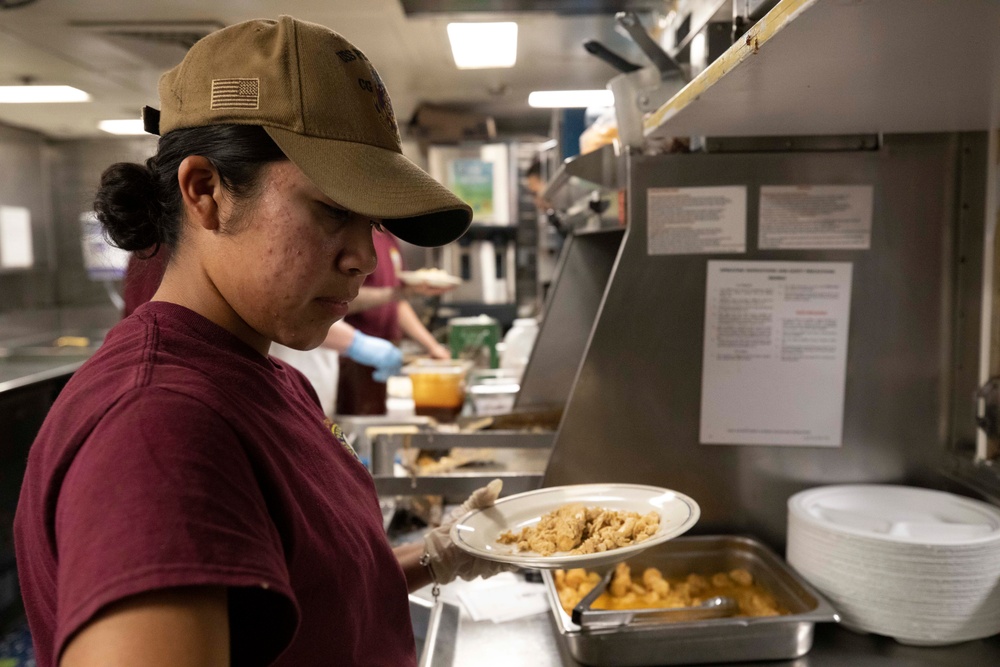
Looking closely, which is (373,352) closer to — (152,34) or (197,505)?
(152,34)

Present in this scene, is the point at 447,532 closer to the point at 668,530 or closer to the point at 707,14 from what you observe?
the point at 668,530

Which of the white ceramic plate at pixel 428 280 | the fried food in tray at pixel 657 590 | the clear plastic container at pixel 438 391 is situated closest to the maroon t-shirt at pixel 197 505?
the fried food in tray at pixel 657 590

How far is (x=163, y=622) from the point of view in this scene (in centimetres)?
59

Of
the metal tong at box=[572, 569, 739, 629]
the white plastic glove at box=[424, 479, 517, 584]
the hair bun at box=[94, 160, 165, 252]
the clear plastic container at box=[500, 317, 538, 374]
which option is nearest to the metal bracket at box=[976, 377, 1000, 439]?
the metal tong at box=[572, 569, 739, 629]

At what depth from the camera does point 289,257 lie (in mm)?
843

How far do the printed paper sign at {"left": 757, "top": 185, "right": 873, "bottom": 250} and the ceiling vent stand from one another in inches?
150

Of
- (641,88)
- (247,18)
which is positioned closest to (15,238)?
(247,18)

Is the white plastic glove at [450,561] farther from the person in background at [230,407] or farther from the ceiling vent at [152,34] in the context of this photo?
the ceiling vent at [152,34]

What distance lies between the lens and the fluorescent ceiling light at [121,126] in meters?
6.84

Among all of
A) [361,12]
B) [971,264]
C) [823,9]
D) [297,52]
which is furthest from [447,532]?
[361,12]

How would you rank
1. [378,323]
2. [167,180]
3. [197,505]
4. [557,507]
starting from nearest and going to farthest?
[197,505]
[167,180]
[557,507]
[378,323]

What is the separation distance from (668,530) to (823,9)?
2.74 ft

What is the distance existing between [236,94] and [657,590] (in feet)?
4.40

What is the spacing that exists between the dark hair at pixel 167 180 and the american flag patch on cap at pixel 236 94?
0.02 meters
